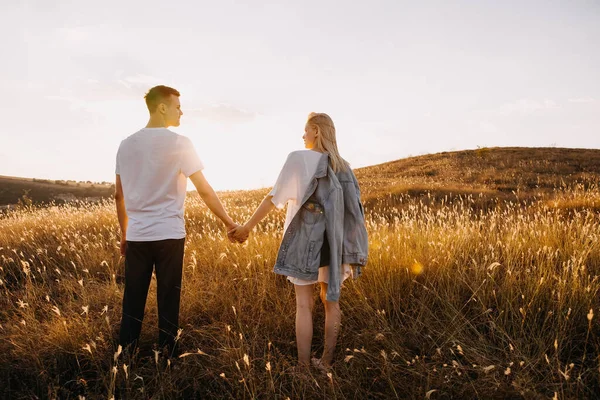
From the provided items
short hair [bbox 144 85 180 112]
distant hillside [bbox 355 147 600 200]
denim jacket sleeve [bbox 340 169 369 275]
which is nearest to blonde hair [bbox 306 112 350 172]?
denim jacket sleeve [bbox 340 169 369 275]

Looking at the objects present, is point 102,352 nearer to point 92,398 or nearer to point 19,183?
point 92,398

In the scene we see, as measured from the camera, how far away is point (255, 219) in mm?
3004

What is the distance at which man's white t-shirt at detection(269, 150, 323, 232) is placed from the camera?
110 inches

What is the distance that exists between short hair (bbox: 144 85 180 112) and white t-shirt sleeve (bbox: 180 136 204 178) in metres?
0.42

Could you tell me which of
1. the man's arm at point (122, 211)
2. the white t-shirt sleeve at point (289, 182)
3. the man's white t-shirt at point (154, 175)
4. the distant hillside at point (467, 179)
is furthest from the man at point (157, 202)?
the distant hillside at point (467, 179)

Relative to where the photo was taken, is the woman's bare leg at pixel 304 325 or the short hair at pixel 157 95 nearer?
the woman's bare leg at pixel 304 325

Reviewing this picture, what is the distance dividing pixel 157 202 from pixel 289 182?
41.9 inches

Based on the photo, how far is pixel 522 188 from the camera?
45.9 feet

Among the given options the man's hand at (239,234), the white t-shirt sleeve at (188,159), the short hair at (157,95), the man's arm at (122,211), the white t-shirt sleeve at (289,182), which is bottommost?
the man's hand at (239,234)

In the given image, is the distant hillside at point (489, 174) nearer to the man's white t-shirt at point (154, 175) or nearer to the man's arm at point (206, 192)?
the man's arm at point (206, 192)

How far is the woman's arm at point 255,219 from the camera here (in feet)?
9.59

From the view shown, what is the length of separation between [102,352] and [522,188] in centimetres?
1512

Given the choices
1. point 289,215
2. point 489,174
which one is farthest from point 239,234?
point 489,174

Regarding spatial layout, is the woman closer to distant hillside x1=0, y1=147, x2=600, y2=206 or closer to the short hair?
the short hair
